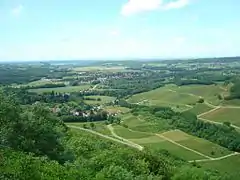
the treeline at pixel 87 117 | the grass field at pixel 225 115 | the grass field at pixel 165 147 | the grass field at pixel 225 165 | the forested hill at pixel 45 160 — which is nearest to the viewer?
the forested hill at pixel 45 160

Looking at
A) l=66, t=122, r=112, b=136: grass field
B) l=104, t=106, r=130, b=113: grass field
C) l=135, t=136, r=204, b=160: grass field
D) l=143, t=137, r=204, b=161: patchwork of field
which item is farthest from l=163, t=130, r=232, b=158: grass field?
l=104, t=106, r=130, b=113: grass field

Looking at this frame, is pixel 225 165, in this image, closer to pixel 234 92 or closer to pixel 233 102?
pixel 233 102

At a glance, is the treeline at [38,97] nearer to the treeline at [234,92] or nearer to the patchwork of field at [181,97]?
the patchwork of field at [181,97]

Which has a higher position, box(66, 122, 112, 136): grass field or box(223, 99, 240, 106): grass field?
box(223, 99, 240, 106): grass field

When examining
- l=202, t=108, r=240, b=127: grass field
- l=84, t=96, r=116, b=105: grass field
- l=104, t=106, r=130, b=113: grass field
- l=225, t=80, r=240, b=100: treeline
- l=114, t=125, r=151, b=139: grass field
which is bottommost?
l=84, t=96, r=116, b=105: grass field

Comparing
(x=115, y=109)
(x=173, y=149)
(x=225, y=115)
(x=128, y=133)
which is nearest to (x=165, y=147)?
(x=173, y=149)

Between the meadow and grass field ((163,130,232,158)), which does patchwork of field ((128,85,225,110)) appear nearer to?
the meadow

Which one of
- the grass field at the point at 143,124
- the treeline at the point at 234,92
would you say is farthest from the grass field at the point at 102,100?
the treeline at the point at 234,92
